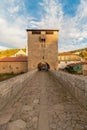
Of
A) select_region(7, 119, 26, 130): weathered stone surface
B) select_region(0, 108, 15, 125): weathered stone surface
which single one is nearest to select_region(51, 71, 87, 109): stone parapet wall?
select_region(7, 119, 26, 130): weathered stone surface

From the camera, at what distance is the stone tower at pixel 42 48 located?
3478 centimetres

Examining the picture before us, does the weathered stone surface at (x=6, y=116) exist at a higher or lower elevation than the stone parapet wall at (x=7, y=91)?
lower

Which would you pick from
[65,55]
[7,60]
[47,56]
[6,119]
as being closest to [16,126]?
[6,119]

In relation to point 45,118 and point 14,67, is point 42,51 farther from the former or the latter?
point 45,118

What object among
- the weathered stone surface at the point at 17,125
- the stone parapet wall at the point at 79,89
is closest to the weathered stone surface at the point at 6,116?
the weathered stone surface at the point at 17,125

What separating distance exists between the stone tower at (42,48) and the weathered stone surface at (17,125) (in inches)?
1220

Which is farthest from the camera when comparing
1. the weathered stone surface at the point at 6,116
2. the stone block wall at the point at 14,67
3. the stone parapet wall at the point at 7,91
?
the stone block wall at the point at 14,67

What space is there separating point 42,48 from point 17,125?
32.7m

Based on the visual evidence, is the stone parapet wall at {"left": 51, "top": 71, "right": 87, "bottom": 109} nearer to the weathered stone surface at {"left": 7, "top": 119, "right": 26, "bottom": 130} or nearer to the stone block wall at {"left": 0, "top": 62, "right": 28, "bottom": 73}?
the weathered stone surface at {"left": 7, "top": 119, "right": 26, "bottom": 130}

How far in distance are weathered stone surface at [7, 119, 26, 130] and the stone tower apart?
102 ft

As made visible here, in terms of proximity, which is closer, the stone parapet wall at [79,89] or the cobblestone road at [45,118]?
the cobblestone road at [45,118]

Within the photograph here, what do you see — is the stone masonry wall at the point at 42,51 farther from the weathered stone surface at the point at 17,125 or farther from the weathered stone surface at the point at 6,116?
the weathered stone surface at the point at 17,125

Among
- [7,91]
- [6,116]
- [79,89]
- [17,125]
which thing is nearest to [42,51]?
[79,89]

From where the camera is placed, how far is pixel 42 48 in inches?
1400
